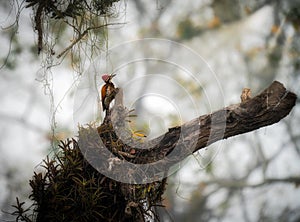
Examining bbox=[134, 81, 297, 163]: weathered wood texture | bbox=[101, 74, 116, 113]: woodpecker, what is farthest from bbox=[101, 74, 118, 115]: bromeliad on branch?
bbox=[134, 81, 297, 163]: weathered wood texture

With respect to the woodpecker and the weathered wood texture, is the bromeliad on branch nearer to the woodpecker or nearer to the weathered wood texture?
the woodpecker

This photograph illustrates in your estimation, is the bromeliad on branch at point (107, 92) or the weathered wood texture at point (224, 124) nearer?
the weathered wood texture at point (224, 124)

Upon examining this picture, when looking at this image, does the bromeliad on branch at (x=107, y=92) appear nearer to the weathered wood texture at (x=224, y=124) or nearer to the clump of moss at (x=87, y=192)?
the clump of moss at (x=87, y=192)

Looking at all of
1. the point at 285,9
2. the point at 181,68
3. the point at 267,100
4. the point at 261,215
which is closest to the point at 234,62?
the point at 285,9

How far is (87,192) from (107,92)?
38 cm

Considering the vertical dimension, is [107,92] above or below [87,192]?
above

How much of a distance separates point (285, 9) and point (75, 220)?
325 cm

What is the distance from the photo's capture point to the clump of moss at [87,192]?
1.24 metres

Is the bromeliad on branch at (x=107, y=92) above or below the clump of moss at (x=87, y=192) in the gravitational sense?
above

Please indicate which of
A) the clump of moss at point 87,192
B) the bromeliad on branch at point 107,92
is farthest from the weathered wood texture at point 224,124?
the bromeliad on branch at point 107,92

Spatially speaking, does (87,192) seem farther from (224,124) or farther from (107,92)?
(224,124)

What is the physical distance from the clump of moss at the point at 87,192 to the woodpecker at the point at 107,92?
10 centimetres

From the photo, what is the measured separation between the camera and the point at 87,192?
1.25m

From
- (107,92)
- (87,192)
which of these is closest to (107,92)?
(107,92)
